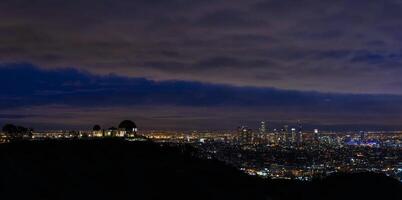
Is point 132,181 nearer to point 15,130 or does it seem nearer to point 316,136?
point 15,130

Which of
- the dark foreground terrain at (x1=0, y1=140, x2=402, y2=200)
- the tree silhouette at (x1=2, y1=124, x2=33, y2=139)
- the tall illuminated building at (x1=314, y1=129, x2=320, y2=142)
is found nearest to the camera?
the dark foreground terrain at (x1=0, y1=140, x2=402, y2=200)

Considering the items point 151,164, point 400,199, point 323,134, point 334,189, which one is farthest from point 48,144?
point 323,134

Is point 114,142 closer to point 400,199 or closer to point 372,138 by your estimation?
point 400,199

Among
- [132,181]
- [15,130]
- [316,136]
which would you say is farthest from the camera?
[316,136]

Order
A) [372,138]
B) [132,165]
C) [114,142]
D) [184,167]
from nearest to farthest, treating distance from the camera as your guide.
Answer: [132,165], [184,167], [114,142], [372,138]

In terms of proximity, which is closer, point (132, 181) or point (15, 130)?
point (132, 181)

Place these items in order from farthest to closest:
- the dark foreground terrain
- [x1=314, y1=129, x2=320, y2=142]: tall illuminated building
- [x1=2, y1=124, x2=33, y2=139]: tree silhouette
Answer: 1. [x1=314, y1=129, x2=320, y2=142]: tall illuminated building
2. [x1=2, y1=124, x2=33, y2=139]: tree silhouette
3. the dark foreground terrain

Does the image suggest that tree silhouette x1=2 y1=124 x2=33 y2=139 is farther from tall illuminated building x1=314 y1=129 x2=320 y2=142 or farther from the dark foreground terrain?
tall illuminated building x1=314 y1=129 x2=320 y2=142

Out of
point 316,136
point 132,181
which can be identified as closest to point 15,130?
point 132,181

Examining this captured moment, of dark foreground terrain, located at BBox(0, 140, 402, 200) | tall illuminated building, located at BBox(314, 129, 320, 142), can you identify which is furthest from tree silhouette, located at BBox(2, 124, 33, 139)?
tall illuminated building, located at BBox(314, 129, 320, 142)
